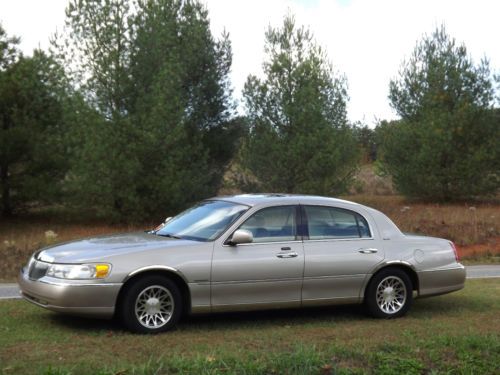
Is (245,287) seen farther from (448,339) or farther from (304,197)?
(448,339)

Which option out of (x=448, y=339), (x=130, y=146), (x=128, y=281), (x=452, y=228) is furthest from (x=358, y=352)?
(x=130, y=146)

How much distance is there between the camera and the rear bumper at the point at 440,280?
857cm

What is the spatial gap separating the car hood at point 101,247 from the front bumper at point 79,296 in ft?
0.79

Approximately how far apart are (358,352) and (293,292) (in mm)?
1698

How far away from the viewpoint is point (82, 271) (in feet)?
22.8

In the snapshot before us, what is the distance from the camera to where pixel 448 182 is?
3444 cm

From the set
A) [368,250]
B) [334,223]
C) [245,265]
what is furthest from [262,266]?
[368,250]

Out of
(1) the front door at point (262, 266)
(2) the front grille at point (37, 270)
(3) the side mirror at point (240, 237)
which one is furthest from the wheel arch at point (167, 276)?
(2) the front grille at point (37, 270)

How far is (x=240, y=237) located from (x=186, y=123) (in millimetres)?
20753

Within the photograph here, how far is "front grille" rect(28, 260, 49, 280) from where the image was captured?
7.18 metres

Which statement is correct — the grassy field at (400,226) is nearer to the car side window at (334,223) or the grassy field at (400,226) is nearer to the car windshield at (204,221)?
the car windshield at (204,221)

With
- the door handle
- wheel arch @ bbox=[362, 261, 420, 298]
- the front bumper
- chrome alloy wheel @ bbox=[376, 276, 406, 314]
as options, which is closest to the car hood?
the front bumper

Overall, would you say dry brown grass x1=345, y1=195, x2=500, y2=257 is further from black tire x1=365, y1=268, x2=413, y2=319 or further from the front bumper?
the front bumper

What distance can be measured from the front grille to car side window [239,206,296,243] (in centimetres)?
214
